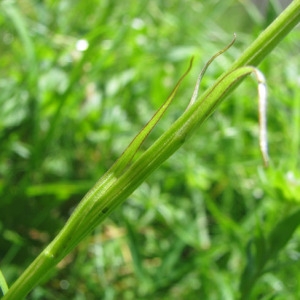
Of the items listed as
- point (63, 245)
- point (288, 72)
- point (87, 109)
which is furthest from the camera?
point (288, 72)

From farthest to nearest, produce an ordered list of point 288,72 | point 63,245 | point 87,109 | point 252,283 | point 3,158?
1. point 288,72
2. point 87,109
3. point 3,158
4. point 252,283
5. point 63,245

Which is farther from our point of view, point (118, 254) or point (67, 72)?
point (67, 72)

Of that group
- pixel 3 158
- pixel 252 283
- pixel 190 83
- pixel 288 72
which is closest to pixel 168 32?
pixel 190 83

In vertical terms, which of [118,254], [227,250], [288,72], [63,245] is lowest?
[118,254]

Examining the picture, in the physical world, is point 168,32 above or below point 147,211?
above

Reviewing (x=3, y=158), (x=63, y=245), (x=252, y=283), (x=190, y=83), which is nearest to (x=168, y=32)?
(x=190, y=83)

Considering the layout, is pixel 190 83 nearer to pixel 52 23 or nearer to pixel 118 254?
pixel 52 23

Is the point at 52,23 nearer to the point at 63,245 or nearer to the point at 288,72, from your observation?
the point at 288,72
